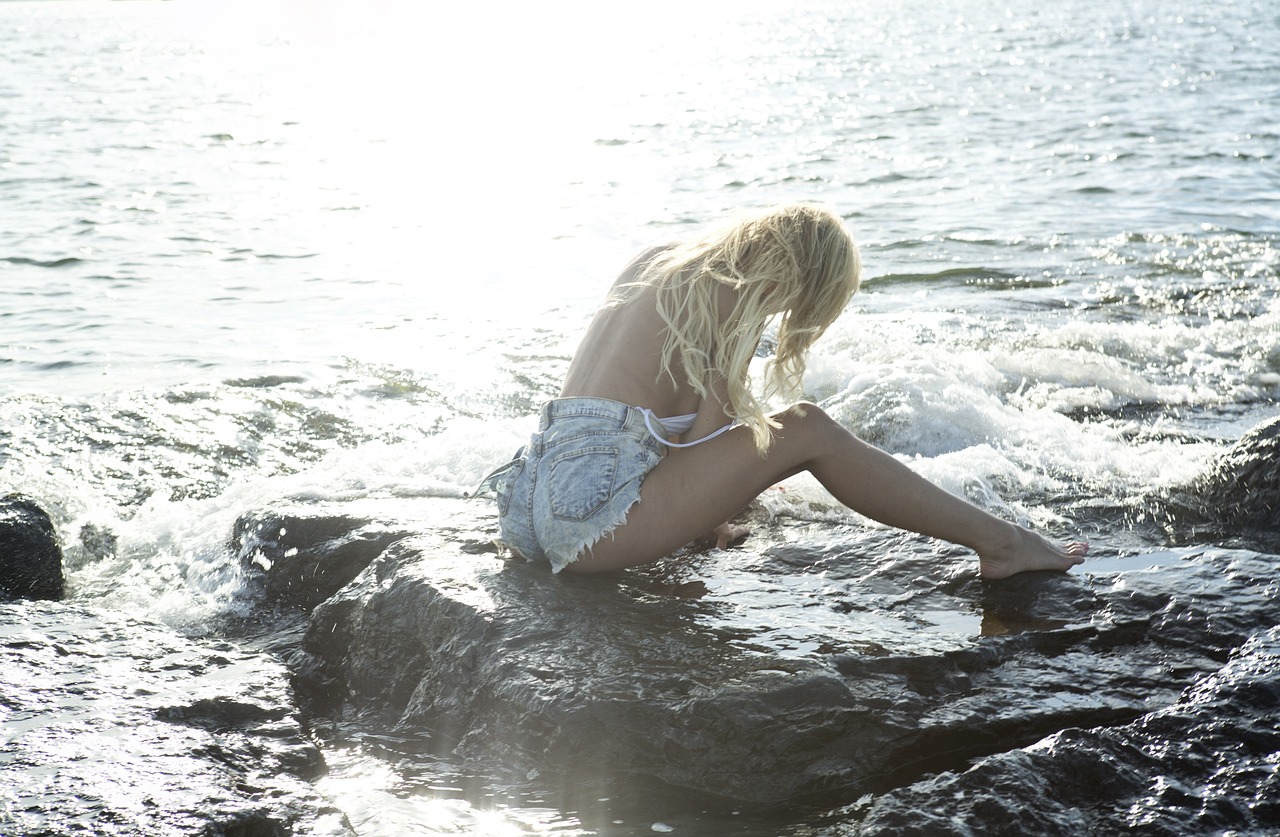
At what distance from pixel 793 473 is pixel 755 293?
65 cm

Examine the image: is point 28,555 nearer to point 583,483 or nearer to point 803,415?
point 583,483

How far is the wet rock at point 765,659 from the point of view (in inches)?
127

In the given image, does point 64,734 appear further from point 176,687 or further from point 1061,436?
point 1061,436

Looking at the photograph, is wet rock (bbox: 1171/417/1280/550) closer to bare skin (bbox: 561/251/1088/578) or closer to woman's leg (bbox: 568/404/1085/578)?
bare skin (bbox: 561/251/1088/578)

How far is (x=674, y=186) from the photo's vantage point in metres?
16.0

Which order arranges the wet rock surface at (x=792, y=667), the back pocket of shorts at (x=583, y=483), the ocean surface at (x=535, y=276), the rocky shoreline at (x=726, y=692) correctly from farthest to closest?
the ocean surface at (x=535, y=276) < the back pocket of shorts at (x=583, y=483) < the wet rock surface at (x=792, y=667) < the rocky shoreline at (x=726, y=692)

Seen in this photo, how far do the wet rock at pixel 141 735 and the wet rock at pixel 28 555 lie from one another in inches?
31.2

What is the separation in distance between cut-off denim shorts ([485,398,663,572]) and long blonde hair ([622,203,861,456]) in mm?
286

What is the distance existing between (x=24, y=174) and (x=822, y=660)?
16.1 meters

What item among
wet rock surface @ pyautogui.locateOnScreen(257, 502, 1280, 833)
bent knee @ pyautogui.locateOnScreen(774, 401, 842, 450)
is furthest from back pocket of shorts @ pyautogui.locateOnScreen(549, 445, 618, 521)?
bent knee @ pyautogui.locateOnScreen(774, 401, 842, 450)

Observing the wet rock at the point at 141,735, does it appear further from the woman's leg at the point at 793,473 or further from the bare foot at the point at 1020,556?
the bare foot at the point at 1020,556

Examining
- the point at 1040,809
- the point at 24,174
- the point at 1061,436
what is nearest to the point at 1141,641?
the point at 1040,809

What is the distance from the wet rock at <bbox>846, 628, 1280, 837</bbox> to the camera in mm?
2852

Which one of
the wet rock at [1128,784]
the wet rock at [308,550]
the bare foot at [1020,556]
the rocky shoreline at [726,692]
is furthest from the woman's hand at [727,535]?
the wet rock at [1128,784]
